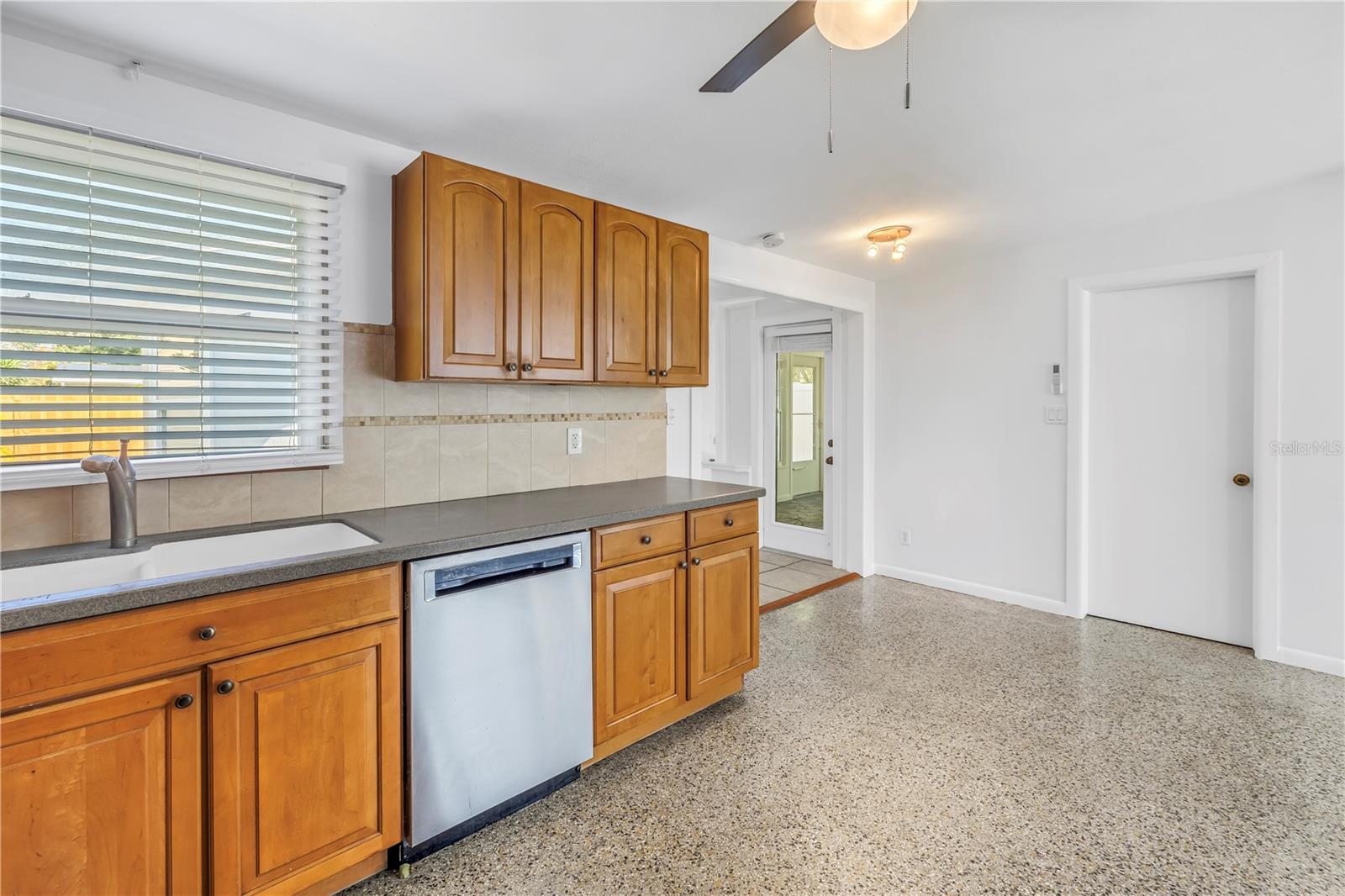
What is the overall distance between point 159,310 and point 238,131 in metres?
0.68

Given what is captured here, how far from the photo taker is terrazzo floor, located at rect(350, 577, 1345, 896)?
5.86 ft

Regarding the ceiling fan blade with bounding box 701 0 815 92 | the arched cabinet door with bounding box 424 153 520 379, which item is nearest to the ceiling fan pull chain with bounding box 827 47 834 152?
the ceiling fan blade with bounding box 701 0 815 92

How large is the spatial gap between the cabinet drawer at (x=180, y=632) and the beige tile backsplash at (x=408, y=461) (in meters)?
0.72

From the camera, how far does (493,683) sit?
193cm

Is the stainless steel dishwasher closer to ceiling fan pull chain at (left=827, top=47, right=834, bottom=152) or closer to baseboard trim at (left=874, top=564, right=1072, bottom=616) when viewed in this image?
ceiling fan pull chain at (left=827, top=47, right=834, bottom=152)

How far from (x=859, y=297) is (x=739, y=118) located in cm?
277

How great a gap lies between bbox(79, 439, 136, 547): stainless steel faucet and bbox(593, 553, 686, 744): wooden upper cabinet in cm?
139

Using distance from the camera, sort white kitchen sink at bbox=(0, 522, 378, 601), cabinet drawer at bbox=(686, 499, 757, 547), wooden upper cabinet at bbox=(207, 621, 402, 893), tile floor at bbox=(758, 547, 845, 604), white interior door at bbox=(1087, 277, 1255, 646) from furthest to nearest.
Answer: tile floor at bbox=(758, 547, 845, 604)
white interior door at bbox=(1087, 277, 1255, 646)
cabinet drawer at bbox=(686, 499, 757, 547)
white kitchen sink at bbox=(0, 522, 378, 601)
wooden upper cabinet at bbox=(207, 621, 402, 893)

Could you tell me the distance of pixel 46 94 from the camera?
1.71 m

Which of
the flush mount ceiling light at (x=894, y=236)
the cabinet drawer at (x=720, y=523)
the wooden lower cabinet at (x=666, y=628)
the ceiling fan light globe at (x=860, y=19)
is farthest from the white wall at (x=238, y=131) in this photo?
the flush mount ceiling light at (x=894, y=236)

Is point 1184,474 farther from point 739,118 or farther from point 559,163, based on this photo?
point 559,163

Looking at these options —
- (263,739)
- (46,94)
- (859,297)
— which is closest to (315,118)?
(46,94)

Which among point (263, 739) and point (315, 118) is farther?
point (315, 118)

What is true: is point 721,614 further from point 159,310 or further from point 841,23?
point 159,310
